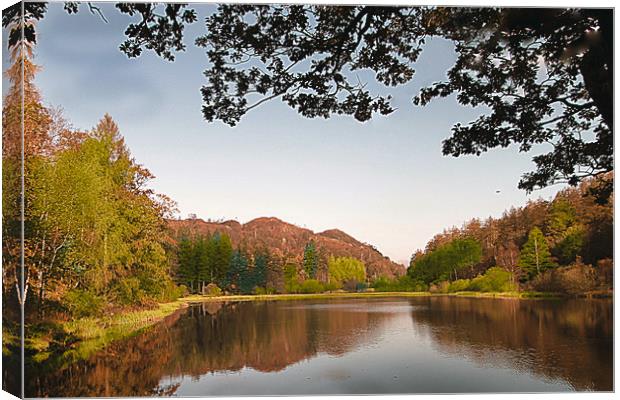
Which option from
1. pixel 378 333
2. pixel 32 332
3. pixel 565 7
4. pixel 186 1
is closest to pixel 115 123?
pixel 186 1

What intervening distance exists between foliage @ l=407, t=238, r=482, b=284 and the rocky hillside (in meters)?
0.54

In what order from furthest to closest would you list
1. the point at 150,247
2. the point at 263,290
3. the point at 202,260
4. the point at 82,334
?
the point at 263,290 → the point at 202,260 → the point at 150,247 → the point at 82,334

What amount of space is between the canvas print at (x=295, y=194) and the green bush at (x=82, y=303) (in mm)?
20

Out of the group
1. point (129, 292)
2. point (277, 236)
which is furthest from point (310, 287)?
point (129, 292)

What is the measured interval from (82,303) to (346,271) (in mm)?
2714

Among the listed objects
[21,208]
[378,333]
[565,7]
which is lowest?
[378,333]

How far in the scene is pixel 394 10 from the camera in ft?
22.4

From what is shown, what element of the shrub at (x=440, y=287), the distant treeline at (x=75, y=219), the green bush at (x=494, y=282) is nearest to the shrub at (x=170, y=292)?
the distant treeline at (x=75, y=219)

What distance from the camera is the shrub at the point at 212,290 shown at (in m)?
7.31

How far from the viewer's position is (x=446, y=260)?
7551 millimetres

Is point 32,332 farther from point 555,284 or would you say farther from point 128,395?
point 555,284

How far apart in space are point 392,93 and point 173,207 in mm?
2426

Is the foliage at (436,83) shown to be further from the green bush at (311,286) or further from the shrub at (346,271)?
the green bush at (311,286)

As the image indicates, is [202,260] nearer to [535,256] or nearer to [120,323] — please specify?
[120,323]
